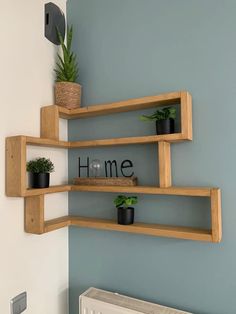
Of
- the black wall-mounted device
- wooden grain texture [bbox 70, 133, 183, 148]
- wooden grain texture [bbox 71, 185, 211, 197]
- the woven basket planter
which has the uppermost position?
the black wall-mounted device

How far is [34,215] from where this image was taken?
116 centimetres

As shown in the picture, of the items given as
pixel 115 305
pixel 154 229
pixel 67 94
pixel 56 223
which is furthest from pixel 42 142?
pixel 115 305

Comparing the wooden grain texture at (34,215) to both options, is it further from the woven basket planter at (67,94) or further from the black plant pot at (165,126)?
the black plant pot at (165,126)

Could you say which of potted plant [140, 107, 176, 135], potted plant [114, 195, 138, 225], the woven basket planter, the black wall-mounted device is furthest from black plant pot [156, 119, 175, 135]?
the black wall-mounted device

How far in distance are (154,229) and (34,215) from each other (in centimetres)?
56

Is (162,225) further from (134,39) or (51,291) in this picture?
(134,39)

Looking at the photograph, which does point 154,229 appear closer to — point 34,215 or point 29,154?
point 34,215

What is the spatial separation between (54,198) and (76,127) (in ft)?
1.42

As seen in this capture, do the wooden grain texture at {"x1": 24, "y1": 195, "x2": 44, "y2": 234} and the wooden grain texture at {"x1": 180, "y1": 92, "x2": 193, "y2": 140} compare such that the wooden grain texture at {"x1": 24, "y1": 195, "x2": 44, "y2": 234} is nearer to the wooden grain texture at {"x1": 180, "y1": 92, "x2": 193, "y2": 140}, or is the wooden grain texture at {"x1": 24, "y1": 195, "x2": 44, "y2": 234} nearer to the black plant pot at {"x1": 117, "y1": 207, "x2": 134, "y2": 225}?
the black plant pot at {"x1": 117, "y1": 207, "x2": 134, "y2": 225}

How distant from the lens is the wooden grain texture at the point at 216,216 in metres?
0.98

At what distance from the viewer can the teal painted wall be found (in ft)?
3.55

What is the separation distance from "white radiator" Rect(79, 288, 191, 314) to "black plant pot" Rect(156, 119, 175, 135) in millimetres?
804

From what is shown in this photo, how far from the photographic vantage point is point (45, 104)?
1343 millimetres

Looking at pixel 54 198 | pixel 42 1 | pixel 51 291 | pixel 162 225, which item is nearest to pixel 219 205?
pixel 162 225
